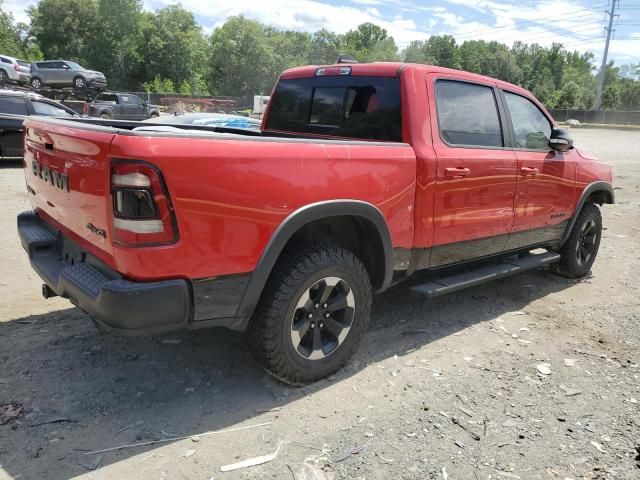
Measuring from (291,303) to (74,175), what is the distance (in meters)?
1.31

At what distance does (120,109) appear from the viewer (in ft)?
86.3

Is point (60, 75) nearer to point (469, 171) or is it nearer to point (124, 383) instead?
point (124, 383)

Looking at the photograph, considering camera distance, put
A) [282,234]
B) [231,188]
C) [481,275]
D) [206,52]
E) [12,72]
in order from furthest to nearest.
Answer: [206,52], [12,72], [481,275], [282,234], [231,188]

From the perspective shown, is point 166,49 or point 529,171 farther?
point 166,49

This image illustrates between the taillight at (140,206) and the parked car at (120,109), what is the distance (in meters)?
24.8

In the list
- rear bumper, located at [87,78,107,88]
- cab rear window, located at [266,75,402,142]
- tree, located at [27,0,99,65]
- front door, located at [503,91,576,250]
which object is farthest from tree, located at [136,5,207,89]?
front door, located at [503,91,576,250]

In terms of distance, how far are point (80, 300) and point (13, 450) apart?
0.76 m

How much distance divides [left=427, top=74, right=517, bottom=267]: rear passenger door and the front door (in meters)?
0.15

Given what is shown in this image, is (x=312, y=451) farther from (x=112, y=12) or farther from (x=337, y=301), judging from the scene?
(x=112, y=12)

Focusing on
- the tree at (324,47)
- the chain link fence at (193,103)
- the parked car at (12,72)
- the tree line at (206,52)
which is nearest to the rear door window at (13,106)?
the parked car at (12,72)

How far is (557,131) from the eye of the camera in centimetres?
468

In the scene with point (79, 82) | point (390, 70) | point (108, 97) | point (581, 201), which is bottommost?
point (581, 201)

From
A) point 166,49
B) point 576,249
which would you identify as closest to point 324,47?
point 166,49

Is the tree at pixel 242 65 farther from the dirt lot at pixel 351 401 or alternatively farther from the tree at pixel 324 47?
the dirt lot at pixel 351 401
